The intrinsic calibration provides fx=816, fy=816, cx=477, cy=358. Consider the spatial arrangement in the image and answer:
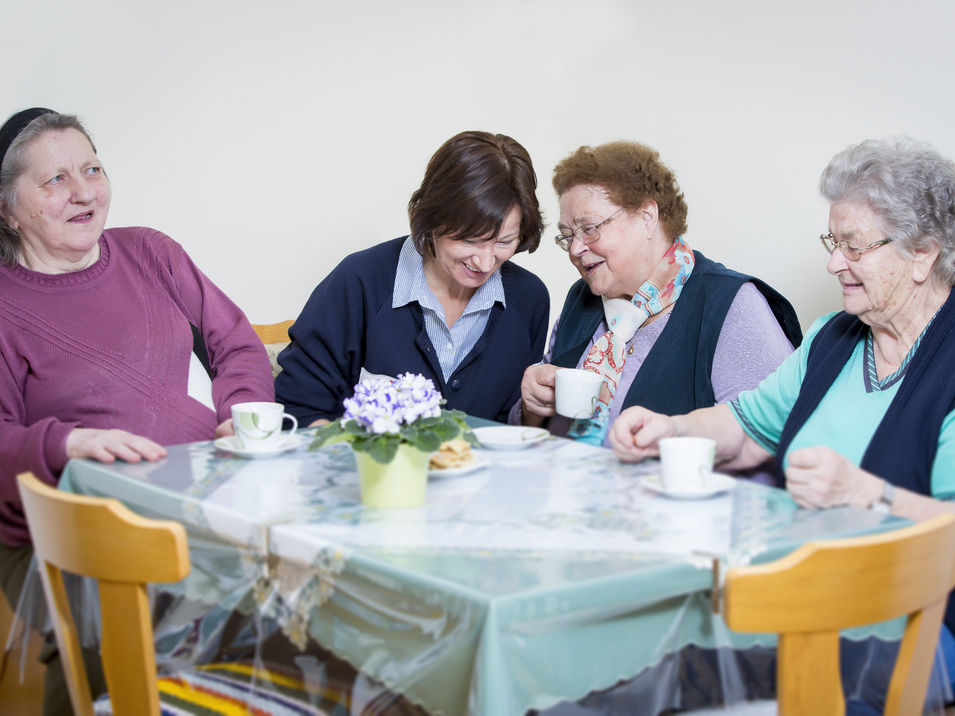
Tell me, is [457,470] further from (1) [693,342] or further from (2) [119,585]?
(1) [693,342]

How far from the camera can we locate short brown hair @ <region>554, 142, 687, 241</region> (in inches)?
76.1

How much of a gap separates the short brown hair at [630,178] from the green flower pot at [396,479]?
3.51ft

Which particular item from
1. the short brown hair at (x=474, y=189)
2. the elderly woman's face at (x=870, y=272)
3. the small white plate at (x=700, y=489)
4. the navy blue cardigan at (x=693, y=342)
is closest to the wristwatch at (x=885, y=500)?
the small white plate at (x=700, y=489)

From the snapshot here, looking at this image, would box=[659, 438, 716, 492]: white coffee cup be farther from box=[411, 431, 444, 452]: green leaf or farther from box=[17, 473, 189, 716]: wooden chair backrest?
box=[17, 473, 189, 716]: wooden chair backrest

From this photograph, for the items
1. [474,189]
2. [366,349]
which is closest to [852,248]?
[474,189]

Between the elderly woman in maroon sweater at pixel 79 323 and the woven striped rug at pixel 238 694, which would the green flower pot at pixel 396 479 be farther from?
the elderly woman in maroon sweater at pixel 79 323

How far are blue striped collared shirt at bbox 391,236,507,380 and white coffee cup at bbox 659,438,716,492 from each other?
1.04 m

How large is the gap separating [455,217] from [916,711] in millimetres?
1369

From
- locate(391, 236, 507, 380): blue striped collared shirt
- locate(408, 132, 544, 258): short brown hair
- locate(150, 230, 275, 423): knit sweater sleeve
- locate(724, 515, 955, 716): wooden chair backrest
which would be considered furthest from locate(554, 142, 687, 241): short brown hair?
locate(724, 515, 955, 716): wooden chair backrest

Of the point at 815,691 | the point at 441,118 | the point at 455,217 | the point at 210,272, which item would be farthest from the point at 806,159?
the point at 210,272

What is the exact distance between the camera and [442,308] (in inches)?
83.4

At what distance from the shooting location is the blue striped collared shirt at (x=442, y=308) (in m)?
2.10

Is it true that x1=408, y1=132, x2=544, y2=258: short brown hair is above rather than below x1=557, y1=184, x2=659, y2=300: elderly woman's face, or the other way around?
above

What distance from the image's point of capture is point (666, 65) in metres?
2.73
